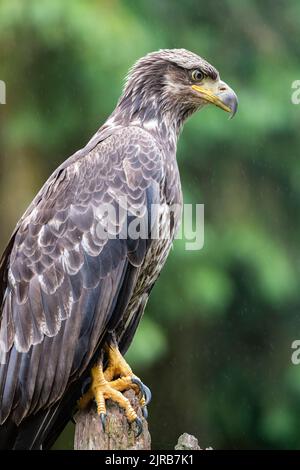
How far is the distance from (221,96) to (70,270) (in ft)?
4.43

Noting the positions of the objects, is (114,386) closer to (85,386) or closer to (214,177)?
(85,386)

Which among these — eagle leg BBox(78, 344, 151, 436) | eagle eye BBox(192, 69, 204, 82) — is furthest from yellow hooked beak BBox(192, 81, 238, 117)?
eagle leg BBox(78, 344, 151, 436)

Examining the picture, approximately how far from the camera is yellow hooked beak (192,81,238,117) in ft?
20.7

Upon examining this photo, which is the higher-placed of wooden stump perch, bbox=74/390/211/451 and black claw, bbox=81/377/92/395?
black claw, bbox=81/377/92/395

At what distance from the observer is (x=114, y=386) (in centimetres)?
571

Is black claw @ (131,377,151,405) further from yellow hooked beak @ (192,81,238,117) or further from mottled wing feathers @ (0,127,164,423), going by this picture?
yellow hooked beak @ (192,81,238,117)

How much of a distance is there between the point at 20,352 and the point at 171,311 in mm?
4132

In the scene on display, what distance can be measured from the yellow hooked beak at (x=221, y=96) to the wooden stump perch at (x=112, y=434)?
5.77ft

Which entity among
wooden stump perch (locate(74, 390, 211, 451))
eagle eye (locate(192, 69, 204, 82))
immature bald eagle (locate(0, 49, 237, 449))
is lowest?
wooden stump perch (locate(74, 390, 211, 451))

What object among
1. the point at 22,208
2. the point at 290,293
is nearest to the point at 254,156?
the point at 290,293

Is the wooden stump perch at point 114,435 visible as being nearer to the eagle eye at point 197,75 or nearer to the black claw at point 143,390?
the black claw at point 143,390

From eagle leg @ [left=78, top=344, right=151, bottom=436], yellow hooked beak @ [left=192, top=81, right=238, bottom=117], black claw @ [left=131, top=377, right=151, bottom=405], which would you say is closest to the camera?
eagle leg @ [left=78, top=344, right=151, bottom=436]

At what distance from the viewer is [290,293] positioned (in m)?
10.2

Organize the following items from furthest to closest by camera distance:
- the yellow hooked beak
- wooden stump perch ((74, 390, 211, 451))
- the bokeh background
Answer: the bokeh background
the yellow hooked beak
wooden stump perch ((74, 390, 211, 451))
